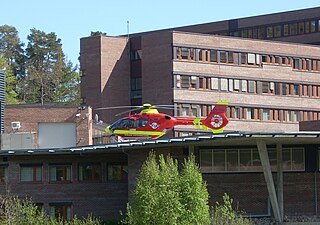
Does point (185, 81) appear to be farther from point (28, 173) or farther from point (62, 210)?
point (28, 173)

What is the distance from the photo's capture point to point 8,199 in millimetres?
46312

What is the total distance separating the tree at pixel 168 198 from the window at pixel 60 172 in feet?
38.0

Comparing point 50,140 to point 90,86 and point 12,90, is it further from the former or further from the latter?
point 12,90

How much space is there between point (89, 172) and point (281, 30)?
5569 centimetres

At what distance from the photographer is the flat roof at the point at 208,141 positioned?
1736 inches

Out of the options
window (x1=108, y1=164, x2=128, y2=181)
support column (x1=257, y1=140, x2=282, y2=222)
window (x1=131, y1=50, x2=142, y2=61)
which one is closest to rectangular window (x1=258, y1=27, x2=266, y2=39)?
window (x1=131, y1=50, x2=142, y2=61)

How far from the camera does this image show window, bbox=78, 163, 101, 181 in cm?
5203

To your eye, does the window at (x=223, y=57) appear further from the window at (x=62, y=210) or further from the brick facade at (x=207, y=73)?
the window at (x=62, y=210)

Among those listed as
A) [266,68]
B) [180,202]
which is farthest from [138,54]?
[180,202]

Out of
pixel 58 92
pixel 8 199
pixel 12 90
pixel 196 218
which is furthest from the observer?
pixel 58 92

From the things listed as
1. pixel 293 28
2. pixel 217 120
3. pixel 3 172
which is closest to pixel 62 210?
pixel 3 172

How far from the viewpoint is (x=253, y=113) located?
306 feet

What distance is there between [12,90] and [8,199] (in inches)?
2882

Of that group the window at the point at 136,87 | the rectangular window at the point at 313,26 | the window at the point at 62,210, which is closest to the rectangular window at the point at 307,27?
the rectangular window at the point at 313,26
